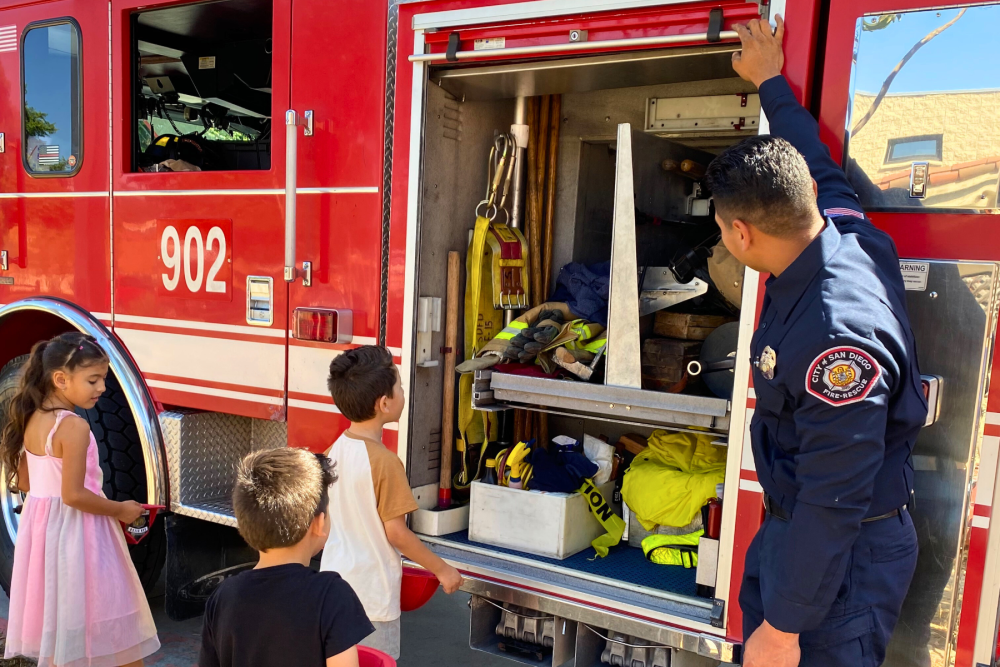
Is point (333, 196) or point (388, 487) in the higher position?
→ point (333, 196)

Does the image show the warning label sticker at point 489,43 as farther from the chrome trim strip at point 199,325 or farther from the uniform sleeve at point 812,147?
the chrome trim strip at point 199,325

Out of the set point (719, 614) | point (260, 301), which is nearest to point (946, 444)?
point (719, 614)

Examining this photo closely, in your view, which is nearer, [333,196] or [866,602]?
[866,602]

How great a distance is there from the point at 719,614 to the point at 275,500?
129 cm

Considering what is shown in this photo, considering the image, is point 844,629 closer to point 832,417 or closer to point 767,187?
point 832,417

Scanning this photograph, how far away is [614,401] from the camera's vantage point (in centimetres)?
269

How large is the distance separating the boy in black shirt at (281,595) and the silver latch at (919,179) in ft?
4.94

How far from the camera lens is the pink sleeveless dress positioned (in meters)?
2.76

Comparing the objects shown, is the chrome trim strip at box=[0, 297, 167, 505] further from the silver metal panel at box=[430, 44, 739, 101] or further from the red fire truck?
the silver metal panel at box=[430, 44, 739, 101]

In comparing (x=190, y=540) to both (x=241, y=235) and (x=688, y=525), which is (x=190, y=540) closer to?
(x=241, y=235)

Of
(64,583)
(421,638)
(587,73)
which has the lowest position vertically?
(421,638)

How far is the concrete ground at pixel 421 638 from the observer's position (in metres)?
3.65

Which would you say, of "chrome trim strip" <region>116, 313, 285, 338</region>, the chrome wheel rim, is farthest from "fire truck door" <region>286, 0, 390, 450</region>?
the chrome wheel rim

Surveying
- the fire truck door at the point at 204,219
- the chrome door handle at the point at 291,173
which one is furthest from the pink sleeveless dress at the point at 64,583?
the chrome door handle at the point at 291,173
